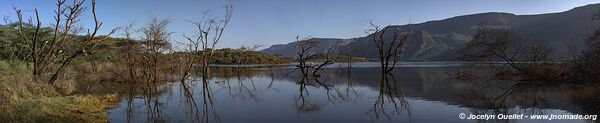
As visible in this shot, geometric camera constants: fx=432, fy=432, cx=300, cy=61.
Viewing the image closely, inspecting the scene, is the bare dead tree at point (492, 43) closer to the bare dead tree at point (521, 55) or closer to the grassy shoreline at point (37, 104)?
the bare dead tree at point (521, 55)

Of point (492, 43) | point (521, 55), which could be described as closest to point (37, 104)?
point (492, 43)

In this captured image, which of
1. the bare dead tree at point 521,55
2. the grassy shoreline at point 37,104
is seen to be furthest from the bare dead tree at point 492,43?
the grassy shoreline at point 37,104

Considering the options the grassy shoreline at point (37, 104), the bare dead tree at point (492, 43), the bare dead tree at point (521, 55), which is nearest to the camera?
the grassy shoreline at point (37, 104)

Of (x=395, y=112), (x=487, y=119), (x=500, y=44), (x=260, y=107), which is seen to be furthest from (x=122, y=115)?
(x=500, y=44)

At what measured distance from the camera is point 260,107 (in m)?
18.1

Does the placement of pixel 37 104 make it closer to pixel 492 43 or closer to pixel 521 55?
pixel 492 43

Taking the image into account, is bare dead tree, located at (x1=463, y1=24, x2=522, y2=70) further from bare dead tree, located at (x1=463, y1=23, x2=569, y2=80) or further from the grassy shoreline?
the grassy shoreline

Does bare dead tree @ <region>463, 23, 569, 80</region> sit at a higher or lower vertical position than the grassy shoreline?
higher

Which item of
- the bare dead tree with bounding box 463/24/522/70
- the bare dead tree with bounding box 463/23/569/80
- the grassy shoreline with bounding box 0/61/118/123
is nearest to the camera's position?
the grassy shoreline with bounding box 0/61/118/123

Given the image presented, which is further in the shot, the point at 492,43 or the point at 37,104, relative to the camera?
the point at 492,43

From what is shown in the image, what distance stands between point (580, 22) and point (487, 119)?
184 meters

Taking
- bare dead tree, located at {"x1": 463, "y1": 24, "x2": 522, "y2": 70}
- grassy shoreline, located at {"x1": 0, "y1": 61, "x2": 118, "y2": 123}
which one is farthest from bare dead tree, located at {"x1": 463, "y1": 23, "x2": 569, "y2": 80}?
grassy shoreline, located at {"x1": 0, "y1": 61, "x2": 118, "y2": 123}

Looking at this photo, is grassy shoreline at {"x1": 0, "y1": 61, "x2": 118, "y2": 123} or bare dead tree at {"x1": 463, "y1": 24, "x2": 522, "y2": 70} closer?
grassy shoreline at {"x1": 0, "y1": 61, "x2": 118, "y2": 123}

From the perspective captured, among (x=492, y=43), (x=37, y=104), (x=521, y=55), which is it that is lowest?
(x=37, y=104)
